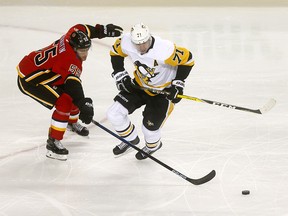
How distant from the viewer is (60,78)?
419cm

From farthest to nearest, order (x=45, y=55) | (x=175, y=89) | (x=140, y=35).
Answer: (x=45, y=55)
(x=175, y=89)
(x=140, y=35)

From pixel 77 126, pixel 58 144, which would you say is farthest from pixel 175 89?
pixel 77 126

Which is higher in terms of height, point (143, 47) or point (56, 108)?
point (143, 47)

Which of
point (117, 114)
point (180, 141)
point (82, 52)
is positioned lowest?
point (180, 141)

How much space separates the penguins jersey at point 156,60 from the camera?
3.92 meters

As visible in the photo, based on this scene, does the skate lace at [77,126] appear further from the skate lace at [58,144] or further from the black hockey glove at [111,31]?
the black hockey glove at [111,31]

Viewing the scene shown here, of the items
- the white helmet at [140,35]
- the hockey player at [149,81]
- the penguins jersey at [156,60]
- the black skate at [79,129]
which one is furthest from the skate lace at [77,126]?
the white helmet at [140,35]

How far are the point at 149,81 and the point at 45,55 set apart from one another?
2.19ft

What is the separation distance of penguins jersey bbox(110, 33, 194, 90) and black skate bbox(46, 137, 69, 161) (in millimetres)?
652

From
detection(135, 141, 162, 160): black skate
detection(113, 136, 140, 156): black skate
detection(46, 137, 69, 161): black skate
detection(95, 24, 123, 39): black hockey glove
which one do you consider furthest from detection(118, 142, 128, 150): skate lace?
detection(95, 24, 123, 39): black hockey glove

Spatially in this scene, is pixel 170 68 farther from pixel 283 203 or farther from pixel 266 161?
pixel 283 203

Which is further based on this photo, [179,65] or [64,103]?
[64,103]

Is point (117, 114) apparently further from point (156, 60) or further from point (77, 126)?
point (77, 126)

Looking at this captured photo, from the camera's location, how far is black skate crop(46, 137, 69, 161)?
166 inches
